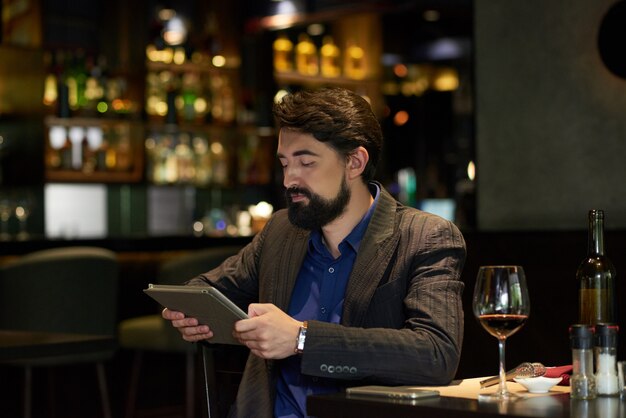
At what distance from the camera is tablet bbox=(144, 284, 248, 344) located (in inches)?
87.1

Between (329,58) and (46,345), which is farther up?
(329,58)

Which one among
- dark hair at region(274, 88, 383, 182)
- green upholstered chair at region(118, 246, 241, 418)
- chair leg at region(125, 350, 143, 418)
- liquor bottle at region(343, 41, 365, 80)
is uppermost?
liquor bottle at region(343, 41, 365, 80)

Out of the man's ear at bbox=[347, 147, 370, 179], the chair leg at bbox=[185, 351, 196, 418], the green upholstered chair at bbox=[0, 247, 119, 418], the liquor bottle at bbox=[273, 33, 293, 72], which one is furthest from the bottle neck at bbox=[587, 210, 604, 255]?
the liquor bottle at bbox=[273, 33, 293, 72]

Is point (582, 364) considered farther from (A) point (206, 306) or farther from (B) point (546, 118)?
(B) point (546, 118)

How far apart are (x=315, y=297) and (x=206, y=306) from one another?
0.39m

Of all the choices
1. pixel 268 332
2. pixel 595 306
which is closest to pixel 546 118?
pixel 595 306

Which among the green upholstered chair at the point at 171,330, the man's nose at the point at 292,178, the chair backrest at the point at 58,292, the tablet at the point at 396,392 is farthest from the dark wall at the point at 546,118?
the tablet at the point at 396,392

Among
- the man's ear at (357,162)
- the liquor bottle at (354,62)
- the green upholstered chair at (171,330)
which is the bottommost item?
the green upholstered chair at (171,330)

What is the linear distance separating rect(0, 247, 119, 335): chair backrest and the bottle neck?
110 inches

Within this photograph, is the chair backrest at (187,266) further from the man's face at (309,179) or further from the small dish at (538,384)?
the small dish at (538,384)

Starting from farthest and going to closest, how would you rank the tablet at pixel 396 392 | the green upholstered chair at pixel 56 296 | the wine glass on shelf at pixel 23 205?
the wine glass on shelf at pixel 23 205 < the green upholstered chair at pixel 56 296 < the tablet at pixel 396 392

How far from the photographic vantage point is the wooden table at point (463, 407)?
1.74 metres

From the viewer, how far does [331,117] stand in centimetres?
256

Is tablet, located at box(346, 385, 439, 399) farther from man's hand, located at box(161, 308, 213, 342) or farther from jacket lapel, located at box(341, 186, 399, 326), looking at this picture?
man's hand, located at box(161, 308, 213, 342)
